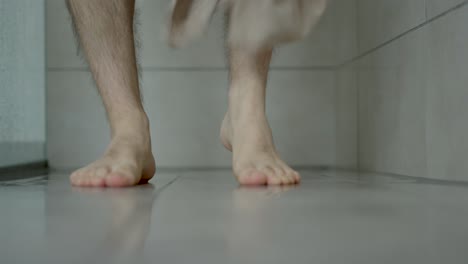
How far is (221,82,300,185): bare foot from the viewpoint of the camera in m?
1.23

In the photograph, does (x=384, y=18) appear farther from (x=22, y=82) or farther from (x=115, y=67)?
(x=22, y=82)

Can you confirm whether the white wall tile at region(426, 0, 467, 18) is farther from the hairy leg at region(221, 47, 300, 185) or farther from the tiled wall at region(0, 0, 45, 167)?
the tiled wall at region(0, 0, 45, 167)

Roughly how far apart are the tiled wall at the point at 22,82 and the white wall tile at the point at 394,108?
1.10 m

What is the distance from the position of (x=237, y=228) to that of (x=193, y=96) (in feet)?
6.32

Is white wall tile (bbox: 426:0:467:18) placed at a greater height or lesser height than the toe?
greater

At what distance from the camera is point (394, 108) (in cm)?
176

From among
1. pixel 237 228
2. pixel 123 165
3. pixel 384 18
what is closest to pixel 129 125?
pixel 123 165

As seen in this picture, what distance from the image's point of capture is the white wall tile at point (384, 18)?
1.56 meters

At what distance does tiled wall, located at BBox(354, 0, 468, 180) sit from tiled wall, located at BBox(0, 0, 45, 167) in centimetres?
111

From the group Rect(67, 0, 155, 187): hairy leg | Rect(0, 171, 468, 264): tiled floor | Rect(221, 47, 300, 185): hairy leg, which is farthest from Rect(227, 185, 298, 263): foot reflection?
Rect(67, 0, 155, 187): hairy leg

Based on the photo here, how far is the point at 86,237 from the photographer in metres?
0.56

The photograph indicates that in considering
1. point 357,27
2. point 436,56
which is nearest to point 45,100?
point 357,27

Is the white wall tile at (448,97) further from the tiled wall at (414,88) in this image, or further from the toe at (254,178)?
the toe at (254,178)

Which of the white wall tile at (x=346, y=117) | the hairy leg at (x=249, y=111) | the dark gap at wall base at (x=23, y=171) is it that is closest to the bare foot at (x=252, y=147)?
the hairy leg at (x=249, y=111)
